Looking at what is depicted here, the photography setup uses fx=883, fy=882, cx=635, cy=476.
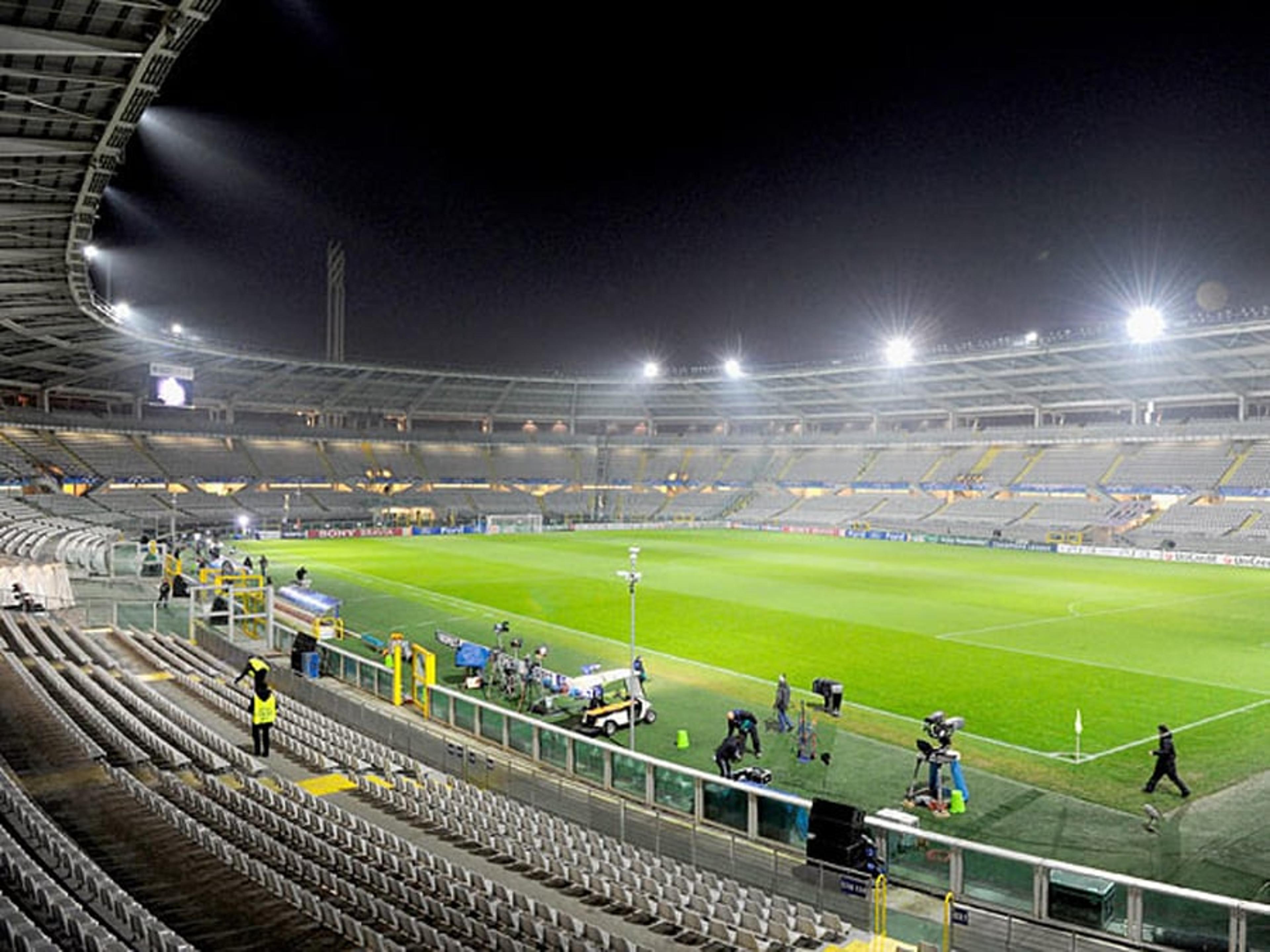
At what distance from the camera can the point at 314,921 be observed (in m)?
7.65

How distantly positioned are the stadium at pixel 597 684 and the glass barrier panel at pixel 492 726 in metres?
0.13

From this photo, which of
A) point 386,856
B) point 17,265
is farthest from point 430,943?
point 17,265

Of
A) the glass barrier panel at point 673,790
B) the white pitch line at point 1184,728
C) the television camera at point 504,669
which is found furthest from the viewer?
the television camera at point 504,669

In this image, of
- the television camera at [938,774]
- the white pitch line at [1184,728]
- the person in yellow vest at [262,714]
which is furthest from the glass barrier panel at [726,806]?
the white pitch line at [1184,728]

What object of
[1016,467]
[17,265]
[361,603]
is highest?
[17,265]

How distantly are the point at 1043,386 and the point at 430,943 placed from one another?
7848 centimetres

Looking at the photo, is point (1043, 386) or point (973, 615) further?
point (1043, 386)

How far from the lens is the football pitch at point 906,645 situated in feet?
57.5

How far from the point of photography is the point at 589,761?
15109 millimetres

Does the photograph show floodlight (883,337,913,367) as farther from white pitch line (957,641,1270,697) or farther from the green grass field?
white pitch line (957,641,1270,697)

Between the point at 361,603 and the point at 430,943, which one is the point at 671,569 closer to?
the point at 361,603

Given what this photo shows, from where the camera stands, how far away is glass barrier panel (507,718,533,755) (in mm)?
16297

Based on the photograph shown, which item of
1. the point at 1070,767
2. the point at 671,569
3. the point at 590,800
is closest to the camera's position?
the point at 590,800

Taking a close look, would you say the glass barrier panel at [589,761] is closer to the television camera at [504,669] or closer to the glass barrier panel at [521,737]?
the glass barrier panel at [521,737]
